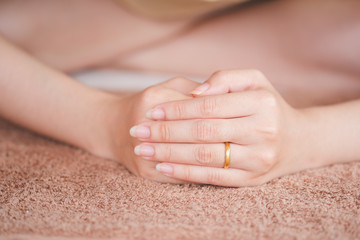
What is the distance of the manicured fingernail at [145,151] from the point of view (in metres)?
0.51

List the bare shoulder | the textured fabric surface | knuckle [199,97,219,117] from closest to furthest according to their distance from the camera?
1. the textured fabric surface
2. knuckle [199,97,219,117]
3. the bare shoulder

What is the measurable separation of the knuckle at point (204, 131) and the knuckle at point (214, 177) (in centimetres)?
5

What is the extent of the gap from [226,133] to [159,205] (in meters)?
0.14

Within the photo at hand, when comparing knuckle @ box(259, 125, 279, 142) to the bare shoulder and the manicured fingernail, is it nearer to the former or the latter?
the manicured fingernail

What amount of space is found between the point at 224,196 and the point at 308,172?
18 cm

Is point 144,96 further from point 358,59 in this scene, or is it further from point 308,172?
point 358,59

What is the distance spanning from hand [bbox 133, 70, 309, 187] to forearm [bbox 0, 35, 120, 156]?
0.60ft

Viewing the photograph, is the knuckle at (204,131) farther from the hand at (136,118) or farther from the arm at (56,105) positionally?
the arm at (56,105)

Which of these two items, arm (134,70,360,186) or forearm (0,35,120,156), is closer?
arm (134,70,360,186)

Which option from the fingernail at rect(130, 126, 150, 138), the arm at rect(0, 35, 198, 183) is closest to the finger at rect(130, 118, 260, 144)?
the fingernail at rect(130, 126, 150, 138)

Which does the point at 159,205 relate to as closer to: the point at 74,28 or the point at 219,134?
the point at 219,134

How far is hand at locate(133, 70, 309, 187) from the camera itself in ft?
1.61

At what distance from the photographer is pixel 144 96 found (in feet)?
1.77

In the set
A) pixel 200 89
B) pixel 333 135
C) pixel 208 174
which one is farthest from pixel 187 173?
pixel 333 135
